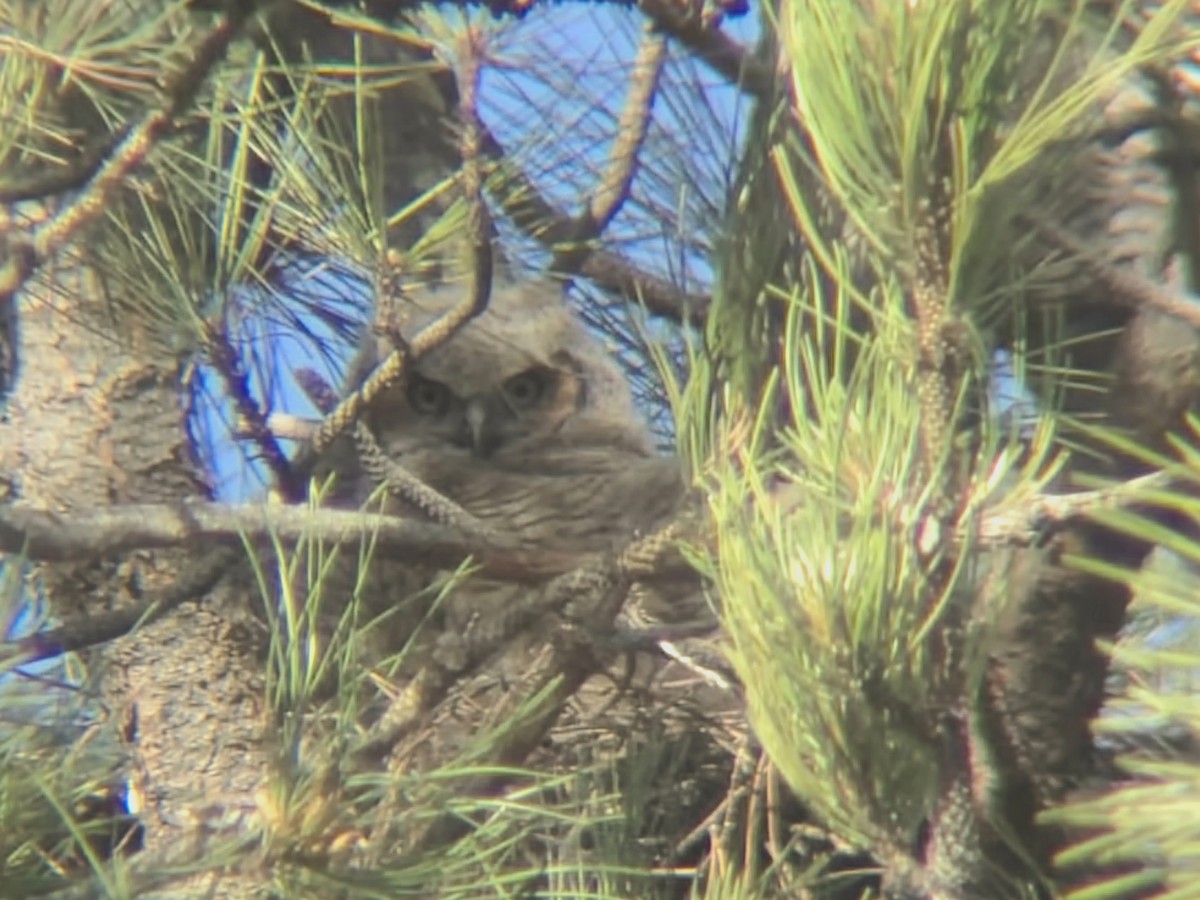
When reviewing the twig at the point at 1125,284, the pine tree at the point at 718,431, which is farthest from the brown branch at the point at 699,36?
the twig at the point at 1125,284

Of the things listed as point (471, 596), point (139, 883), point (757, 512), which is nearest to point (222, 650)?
point (471, 596)

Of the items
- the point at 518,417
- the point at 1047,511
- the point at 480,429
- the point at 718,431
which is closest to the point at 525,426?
the point at 518,417

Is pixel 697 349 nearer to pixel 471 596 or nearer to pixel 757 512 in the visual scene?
pixel 757 512

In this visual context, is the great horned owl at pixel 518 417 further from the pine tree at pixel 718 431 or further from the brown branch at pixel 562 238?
the brown branch at pixel 562 238

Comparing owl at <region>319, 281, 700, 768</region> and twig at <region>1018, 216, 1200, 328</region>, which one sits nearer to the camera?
twig at <region>1018, 216, 1200, 328</region>

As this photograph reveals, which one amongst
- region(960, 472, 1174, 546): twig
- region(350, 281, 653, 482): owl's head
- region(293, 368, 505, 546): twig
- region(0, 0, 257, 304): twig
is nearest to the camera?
region(960, 472, 1174, 546): twig

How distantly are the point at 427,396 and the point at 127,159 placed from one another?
1.90 m

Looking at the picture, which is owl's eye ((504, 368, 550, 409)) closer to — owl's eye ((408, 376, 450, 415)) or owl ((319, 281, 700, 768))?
owl ((319, 281, 700, 768))

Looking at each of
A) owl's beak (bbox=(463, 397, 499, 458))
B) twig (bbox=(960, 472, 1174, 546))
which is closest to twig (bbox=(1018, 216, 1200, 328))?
twig (bbox=(960, 472, 1174, 546))

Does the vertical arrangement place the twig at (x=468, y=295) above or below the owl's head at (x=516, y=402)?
below

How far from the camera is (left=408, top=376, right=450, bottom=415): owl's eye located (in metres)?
3.45

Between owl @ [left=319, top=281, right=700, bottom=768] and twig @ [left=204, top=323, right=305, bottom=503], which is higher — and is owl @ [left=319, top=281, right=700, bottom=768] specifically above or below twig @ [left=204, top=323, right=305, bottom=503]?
above

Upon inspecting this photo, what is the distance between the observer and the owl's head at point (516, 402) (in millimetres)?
3357

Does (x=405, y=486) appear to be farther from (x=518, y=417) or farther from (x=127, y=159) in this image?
(x=518, y=417)
